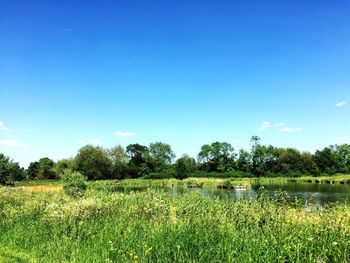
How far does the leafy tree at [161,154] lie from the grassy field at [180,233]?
96.9 m

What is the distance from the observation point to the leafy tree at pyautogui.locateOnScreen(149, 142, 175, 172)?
10969 cm

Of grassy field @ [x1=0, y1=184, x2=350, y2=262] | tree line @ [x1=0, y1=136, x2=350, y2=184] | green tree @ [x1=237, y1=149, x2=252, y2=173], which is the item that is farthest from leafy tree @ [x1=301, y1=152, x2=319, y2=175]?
grassy field @ [x1=0, y1=184, x2=350, y2=262]

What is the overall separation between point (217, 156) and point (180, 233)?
108907 mm


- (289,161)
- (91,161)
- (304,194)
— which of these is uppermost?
(91,161)

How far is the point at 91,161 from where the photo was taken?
268 ft

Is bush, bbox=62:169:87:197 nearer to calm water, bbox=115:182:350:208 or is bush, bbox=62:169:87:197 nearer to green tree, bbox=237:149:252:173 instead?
calm water, bbox=115:182:350:208

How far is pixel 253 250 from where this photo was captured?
7.04m

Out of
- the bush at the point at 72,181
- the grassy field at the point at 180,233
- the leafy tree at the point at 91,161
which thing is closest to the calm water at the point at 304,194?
the grassy field at the point at 180,233

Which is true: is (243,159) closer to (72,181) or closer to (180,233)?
(72,181)

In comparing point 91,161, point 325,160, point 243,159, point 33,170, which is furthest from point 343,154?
point 33,170

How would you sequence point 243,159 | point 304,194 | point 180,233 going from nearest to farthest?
point 180,233
point 304,194
point 243,159

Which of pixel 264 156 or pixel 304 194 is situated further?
pixel 264 156

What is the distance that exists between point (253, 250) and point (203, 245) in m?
1.18

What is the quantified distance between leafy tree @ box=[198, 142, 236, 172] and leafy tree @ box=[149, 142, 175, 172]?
39.2 feet
